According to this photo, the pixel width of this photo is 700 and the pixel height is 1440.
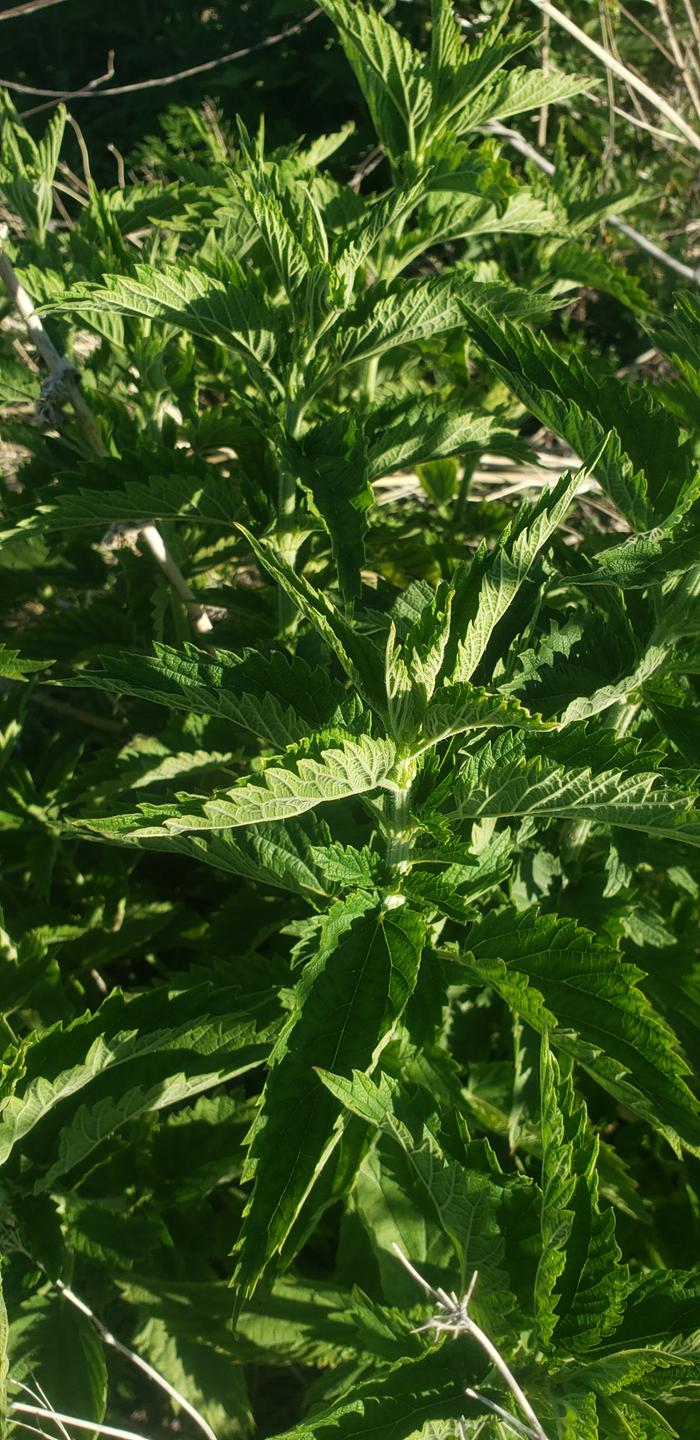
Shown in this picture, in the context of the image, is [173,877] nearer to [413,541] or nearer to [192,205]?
[413,541]

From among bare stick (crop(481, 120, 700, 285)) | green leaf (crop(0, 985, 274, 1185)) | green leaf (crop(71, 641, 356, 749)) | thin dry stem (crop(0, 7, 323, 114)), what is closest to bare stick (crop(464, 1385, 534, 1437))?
green leaf (crop(0, 985, 274, 1185))

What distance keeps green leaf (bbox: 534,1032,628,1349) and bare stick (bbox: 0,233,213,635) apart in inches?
40.1

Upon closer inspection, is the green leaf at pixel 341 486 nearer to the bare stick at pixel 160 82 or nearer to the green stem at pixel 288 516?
the green stem at pixel 288 516

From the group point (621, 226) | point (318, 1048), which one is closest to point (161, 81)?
point (621, 226)

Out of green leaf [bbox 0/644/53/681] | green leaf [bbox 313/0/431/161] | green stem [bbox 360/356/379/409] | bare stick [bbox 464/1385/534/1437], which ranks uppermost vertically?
green leaf [bbox 313/0/431/161]

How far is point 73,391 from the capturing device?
1878 millimetres

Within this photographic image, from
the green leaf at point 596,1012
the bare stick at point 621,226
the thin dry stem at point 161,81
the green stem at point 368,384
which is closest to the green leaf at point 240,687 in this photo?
the green leaf at point 596,1012

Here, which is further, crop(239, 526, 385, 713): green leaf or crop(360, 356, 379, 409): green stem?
crop(360, 356, 379, 409): green stem

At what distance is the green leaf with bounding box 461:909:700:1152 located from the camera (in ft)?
3.65

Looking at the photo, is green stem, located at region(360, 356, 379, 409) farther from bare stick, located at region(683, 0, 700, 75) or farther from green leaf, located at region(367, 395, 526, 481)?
bare stick, located at region(683, 0, 700, 75)

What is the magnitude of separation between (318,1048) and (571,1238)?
0.33m

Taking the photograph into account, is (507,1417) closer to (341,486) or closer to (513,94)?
(341,486)

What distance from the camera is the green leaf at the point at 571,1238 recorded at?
41.8 inches

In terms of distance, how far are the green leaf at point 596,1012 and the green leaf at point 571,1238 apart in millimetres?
47
